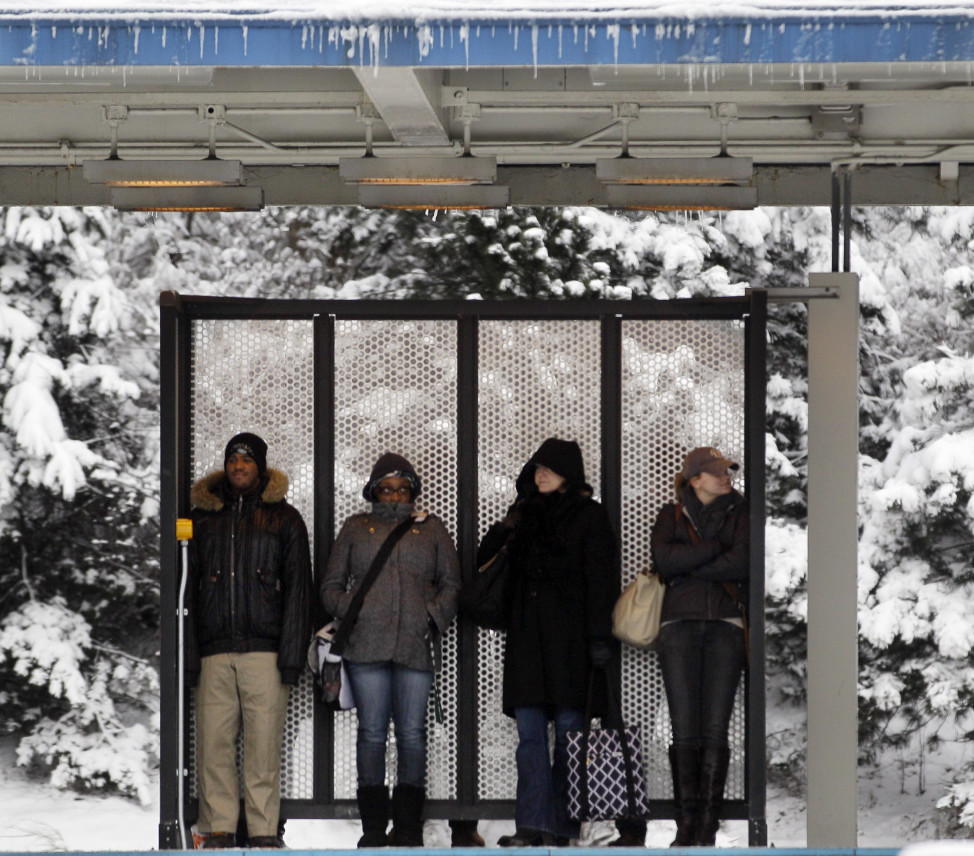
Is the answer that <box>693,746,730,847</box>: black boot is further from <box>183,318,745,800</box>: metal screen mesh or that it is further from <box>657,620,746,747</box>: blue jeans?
<box>183,318,745,800</box>: metal screen mesh

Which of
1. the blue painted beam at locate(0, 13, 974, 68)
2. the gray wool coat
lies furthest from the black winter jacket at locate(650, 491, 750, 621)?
the blue painted beam at locate(0, 13, 974, 68)

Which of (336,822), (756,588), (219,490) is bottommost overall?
(336,822)

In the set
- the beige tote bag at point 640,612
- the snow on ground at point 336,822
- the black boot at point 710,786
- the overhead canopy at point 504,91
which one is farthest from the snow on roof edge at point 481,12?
the snow on ground at point 336,822

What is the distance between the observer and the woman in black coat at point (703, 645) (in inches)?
263

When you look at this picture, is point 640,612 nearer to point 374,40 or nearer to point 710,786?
point 710,786

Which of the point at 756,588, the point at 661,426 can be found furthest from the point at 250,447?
the point at 756,588

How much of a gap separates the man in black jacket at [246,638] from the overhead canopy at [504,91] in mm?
1535

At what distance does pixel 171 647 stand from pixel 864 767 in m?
11.3

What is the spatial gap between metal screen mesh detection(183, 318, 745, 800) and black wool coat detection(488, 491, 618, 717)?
12.1 inches

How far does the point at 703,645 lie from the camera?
6.75 meters

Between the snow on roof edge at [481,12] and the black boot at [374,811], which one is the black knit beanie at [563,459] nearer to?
the black boot at [374,811]

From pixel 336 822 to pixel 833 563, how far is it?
966 centimetres

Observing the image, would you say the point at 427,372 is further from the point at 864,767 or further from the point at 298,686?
the point at 864,767

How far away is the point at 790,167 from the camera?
775cm
